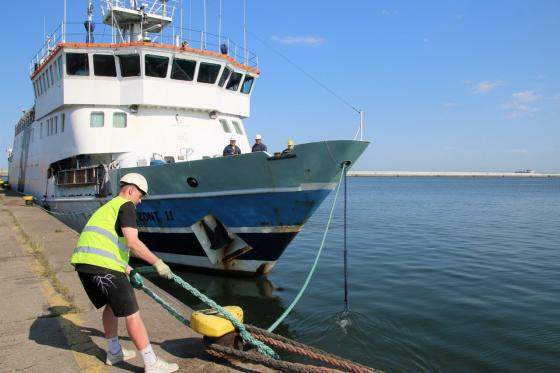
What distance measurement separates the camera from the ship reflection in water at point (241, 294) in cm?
768

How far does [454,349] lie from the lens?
6051 millimetres

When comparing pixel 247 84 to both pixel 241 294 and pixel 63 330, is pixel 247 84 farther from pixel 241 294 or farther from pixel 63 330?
pixel 63 330

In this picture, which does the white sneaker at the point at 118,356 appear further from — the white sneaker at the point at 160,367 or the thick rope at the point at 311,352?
the thick rope at the point at 311,352

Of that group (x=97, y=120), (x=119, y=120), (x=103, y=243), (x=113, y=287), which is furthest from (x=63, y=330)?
(x=97, y=120)

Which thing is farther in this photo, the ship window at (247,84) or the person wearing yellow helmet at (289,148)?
the ship window at (247,84)

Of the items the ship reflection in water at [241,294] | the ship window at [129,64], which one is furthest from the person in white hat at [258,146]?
the ship window at [129,64]

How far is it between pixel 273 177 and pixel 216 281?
2.84 meters

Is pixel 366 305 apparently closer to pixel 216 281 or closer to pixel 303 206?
pixel 303 206

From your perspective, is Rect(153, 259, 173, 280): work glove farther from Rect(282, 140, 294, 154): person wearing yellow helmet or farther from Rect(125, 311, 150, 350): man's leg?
Rect(282, 140, 294, 154): person wearing yellow helmet

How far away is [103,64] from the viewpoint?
10867 millimetres

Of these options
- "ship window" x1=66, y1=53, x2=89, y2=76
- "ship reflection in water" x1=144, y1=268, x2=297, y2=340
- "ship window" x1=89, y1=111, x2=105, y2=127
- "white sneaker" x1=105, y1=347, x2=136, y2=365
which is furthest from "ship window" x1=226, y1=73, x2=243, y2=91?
"white sneaker" x1=105, y1=347, x2=136, y2=365

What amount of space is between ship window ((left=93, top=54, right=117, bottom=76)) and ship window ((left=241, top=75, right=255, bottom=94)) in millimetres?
3492

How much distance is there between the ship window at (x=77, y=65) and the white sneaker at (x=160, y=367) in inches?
378

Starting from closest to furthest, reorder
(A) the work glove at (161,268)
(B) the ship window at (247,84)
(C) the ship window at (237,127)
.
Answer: (A) the work glove at (161,268) → (C) the ship window at (237,127) → (B) the ship window at (247,84)
